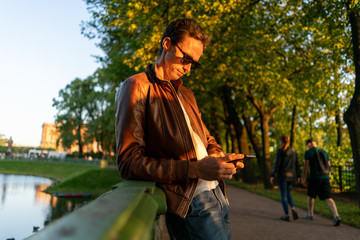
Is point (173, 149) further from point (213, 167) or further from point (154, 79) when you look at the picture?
point (154, 79)

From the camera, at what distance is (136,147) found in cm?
183

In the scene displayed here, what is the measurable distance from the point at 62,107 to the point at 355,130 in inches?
2003

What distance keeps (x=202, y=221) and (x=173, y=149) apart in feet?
1.49

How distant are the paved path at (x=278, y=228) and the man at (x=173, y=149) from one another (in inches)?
206

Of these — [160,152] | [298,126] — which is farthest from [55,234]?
[298,126]

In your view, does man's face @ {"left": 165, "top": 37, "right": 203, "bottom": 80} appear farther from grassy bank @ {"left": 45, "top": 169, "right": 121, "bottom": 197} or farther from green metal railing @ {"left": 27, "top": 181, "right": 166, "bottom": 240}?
grassy bank @ {"left": 45, "top": 169, "right": 121, "bottom": 197}

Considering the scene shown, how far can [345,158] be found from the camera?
1641 cm

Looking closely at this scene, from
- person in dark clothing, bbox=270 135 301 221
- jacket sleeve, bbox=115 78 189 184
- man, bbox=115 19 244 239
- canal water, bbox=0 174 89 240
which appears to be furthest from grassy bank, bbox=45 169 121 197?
jacket sleeve, bbox=115 78 189 184

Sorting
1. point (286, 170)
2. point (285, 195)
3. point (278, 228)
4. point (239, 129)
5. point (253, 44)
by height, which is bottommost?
point (278, 228)

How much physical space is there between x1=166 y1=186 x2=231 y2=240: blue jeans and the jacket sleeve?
Result: 245mm

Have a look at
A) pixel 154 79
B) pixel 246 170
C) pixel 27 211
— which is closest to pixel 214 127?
pixel 246 170

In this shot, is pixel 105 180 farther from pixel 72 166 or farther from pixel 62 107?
pixel 62 107

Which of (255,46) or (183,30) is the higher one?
(255,46)

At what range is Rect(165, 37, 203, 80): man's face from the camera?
2.20 m
